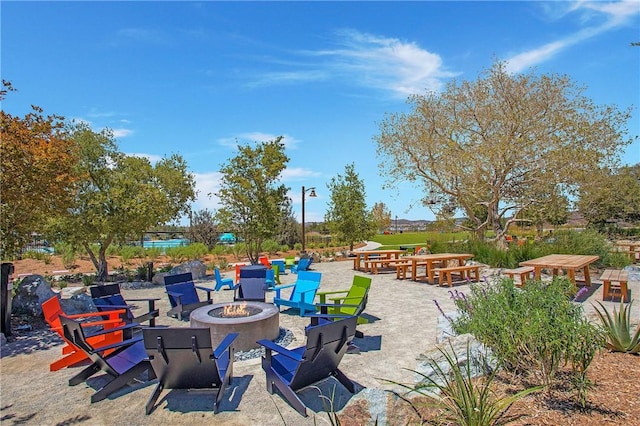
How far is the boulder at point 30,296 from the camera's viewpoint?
7.74 meters

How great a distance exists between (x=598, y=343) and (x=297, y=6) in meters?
8.53

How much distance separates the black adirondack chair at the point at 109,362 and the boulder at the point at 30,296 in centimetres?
453

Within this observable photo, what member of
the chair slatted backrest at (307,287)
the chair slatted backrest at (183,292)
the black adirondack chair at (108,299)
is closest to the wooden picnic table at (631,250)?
the chair slatted backrest at (307,287)

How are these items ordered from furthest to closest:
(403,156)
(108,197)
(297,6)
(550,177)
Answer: (403,156)
(550,177)
(108,197)
(297,6)

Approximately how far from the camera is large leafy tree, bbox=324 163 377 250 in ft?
68.5

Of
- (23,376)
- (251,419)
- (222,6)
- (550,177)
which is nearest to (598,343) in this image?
(251,419)

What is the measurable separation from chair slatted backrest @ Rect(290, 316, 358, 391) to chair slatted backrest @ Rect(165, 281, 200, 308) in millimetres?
4353

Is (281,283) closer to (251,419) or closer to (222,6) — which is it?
(222,6)

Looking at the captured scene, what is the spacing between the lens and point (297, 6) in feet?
28.5

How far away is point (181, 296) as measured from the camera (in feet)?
24.4

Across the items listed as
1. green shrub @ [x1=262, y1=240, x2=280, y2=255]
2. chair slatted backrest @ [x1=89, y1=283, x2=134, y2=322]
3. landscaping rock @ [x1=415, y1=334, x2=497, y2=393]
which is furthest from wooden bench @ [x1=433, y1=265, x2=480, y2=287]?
green shrub @ [x1=262, y1=240, x2=280, y2=255]

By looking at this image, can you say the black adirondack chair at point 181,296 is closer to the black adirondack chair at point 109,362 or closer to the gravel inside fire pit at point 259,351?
the gravel inside fire pit at point 259,351

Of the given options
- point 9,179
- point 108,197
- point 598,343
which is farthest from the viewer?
point 108,197

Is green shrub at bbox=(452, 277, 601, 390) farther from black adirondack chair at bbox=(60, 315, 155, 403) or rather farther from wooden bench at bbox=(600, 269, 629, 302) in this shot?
wooden bench at bbox=(600, 269, 629, 302)
